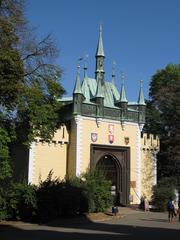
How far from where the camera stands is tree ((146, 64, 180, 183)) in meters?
45.1

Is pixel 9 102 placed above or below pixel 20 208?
above

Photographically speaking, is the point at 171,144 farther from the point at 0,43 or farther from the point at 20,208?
Result: the point at 0,43

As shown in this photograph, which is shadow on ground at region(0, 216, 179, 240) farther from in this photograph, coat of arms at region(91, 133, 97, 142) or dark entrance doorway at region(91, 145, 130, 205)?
dark entrance doorway at region(91, 145, 130, 205)

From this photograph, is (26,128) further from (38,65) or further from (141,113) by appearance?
(141,113)

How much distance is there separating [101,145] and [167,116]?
35.1ft

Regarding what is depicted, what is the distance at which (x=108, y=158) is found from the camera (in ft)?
142

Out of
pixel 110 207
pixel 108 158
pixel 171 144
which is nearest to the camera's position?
pixel 110 207

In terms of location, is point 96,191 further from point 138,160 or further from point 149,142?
point 149,142

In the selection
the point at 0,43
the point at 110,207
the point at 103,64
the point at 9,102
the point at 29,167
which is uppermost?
the point at 103,64

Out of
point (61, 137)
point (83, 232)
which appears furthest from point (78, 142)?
point (83, 232)

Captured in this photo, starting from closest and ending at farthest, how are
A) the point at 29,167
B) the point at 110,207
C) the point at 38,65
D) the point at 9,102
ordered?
the point at 9,102, the point at 38,65, the point at 110,207, the point at 29,167

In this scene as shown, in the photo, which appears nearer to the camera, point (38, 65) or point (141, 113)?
point (38, 65)

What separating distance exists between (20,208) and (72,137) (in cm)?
1482

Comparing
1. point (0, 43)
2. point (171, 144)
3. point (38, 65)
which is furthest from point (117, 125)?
point (0, 43)
